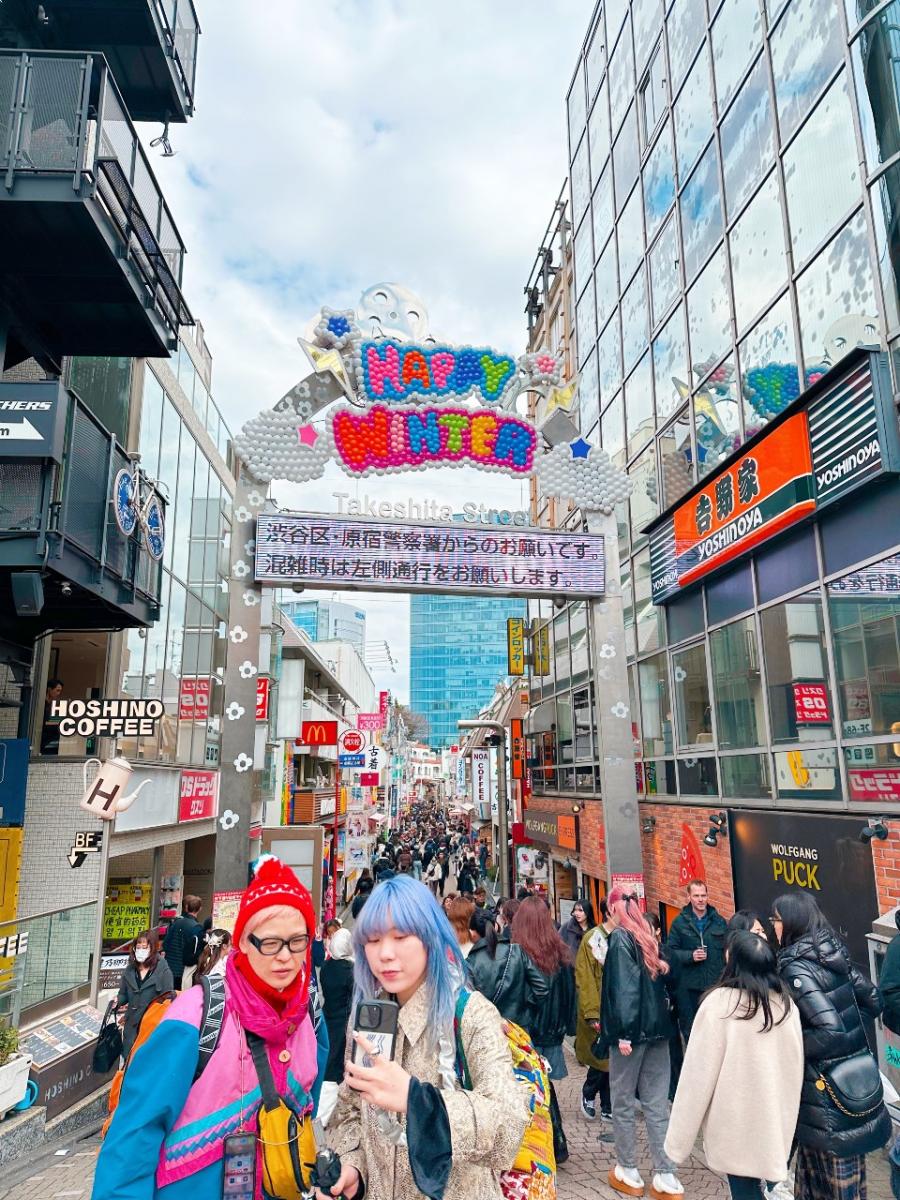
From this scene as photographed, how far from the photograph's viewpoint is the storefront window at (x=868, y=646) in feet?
25.7

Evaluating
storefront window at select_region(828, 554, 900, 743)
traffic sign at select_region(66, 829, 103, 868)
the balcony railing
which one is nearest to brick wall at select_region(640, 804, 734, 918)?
storefront window at select_region(828, 554, 900, 743)

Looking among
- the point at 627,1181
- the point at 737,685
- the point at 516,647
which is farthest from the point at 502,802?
the point at 627,1181

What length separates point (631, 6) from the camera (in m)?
17.5

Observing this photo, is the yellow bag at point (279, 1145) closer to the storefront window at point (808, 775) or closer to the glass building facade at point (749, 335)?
the glass building facade at point (749, 335)

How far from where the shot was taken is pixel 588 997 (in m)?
6.40

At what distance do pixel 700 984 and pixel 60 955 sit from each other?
26.4 ft

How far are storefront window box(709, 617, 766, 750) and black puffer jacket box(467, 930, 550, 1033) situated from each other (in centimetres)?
572

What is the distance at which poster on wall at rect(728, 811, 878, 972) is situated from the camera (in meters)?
7.52

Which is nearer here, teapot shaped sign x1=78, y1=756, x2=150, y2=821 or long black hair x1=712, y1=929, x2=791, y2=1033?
long black hair x1=712, y1=929, x2=791, y2=1033

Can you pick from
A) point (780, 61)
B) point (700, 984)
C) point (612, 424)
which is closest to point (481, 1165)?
point (700, 984)

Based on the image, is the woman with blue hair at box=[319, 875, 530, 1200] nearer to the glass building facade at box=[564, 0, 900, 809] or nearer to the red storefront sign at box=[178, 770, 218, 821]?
the glass building facade at box=[564, 0, 900, 809]

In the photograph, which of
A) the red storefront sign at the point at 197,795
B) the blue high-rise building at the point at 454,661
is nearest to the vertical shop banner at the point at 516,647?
the red storefront sign at the point at 197,795

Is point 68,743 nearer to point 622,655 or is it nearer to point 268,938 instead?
point 622,655

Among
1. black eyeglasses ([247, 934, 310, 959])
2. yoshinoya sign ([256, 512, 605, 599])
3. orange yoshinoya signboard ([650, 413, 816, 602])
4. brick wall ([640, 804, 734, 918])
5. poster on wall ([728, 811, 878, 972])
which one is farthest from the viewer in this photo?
yoshinoya sign ([256, 512, 605, 599])
